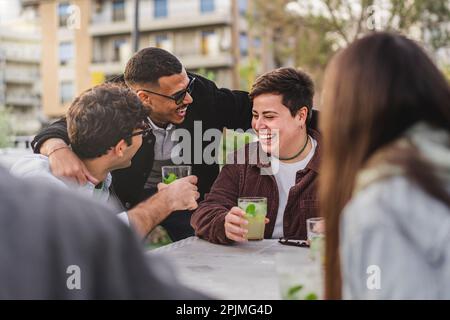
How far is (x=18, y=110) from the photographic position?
65000mm

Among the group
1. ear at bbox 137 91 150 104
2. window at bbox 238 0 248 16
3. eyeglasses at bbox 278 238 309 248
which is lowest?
eyeglasses at bbox 278 238 309 248

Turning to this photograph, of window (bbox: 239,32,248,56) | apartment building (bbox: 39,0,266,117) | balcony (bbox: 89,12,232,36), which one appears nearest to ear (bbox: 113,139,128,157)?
apartment building (bbox: 39,0,266,117)

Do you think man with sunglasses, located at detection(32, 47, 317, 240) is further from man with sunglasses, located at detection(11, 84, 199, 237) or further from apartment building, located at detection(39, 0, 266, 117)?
apartment building, located at detection(39, 0, 266, 117)

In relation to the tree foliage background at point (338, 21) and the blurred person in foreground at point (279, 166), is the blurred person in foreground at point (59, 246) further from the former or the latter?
the tree foliage background at point (338, 21)

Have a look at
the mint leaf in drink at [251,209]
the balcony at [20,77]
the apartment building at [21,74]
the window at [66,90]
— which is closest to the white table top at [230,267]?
the mint leaf in drink at [251,209]

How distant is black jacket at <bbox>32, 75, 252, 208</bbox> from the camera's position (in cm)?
402

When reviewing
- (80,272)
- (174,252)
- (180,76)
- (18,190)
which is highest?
(180,76)

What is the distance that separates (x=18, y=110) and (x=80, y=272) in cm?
6736

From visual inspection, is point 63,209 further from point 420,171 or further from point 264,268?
point 264,268

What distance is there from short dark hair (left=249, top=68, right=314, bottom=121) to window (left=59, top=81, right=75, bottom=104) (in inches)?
1461

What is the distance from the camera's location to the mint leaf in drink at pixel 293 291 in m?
1.70

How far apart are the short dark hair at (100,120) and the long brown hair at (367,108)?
5.40 ft

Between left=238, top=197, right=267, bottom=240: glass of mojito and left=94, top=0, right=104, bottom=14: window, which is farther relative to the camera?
left=94, top=0, right=104, bottom=14: window
